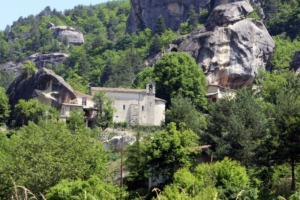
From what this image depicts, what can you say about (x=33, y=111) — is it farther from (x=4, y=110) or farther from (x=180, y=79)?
(x=180, y=79)

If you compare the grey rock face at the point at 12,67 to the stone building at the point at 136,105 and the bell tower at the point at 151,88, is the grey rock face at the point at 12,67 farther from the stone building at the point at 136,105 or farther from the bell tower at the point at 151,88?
the bell tower at the point at 151,88

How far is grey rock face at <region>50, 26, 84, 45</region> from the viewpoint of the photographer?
502 feet

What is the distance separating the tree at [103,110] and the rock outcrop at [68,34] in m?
94.6

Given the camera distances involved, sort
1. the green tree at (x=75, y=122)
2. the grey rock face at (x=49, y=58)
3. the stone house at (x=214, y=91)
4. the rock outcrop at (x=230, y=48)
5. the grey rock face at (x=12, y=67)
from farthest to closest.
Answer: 1. the grey rock face at (x=12, y=67)
2. the grey rock face at (x=49, y=58)
3. the rock outcrop at (x=230, y=48)
4. the stone house at (x=214, y=91)
5. the green tree at (x=75, y=122)

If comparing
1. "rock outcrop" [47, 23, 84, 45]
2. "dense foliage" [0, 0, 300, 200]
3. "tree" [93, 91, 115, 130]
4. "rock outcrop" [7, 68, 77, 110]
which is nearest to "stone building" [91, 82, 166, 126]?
"tree" [93, 91, 115, 130]

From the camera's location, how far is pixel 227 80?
73000 mm

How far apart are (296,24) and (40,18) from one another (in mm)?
106606

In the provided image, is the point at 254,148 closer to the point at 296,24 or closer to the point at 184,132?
the point at 184,132

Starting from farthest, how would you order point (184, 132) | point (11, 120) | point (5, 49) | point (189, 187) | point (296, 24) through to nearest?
point (5, 49), point (296, 24), point (11, 120), point (184, 132), point (189, 187)

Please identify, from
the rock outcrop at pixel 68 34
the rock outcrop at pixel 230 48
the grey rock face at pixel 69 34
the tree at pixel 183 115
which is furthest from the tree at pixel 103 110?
the grey rock face at pixel 69 34

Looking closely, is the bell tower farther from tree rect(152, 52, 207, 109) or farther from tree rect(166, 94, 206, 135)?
tree rect(166, 94, 206, 135)

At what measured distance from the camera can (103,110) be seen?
59.0 meters

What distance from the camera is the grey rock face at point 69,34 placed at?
153125 mm

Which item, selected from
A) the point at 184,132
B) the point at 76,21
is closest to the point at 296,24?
the point at 184,132
